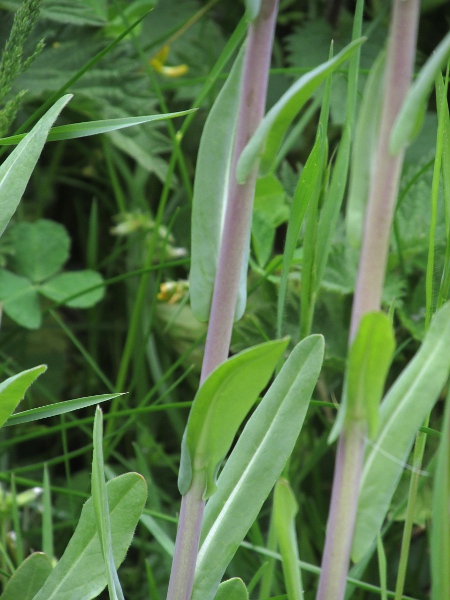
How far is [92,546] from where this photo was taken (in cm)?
46

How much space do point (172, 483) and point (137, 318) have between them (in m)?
0.24

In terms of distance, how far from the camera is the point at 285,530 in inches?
13.1

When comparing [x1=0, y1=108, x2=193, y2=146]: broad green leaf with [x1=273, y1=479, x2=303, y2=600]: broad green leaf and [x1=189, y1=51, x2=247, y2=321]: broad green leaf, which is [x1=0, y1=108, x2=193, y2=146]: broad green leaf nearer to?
[x1=189, y1=51, x2=247, y2=321]: broad green leaf

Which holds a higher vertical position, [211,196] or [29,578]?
[211,196]

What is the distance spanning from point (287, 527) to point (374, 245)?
0.13 metres

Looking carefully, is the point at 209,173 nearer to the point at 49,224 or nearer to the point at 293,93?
the point at 293,93

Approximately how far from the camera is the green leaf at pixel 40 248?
37.4 inches

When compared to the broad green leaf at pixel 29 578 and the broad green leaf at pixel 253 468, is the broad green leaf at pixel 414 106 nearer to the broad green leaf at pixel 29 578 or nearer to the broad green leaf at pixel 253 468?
the broad green leaf at pixel 253 468

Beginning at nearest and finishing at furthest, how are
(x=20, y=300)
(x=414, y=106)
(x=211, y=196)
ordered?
(x=414, y=106) < (x=211, y=196) < (x=20, y=300)

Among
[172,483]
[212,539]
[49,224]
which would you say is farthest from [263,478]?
[49,224]

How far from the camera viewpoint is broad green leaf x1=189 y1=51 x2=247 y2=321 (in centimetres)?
39

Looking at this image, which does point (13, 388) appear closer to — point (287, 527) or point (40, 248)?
point (287, 527)

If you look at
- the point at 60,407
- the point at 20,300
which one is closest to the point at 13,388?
the point at 60,407

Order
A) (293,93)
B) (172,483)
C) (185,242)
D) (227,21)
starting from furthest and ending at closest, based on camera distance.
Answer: (227,21)
(185,242)
(172,483)
(293,93)
